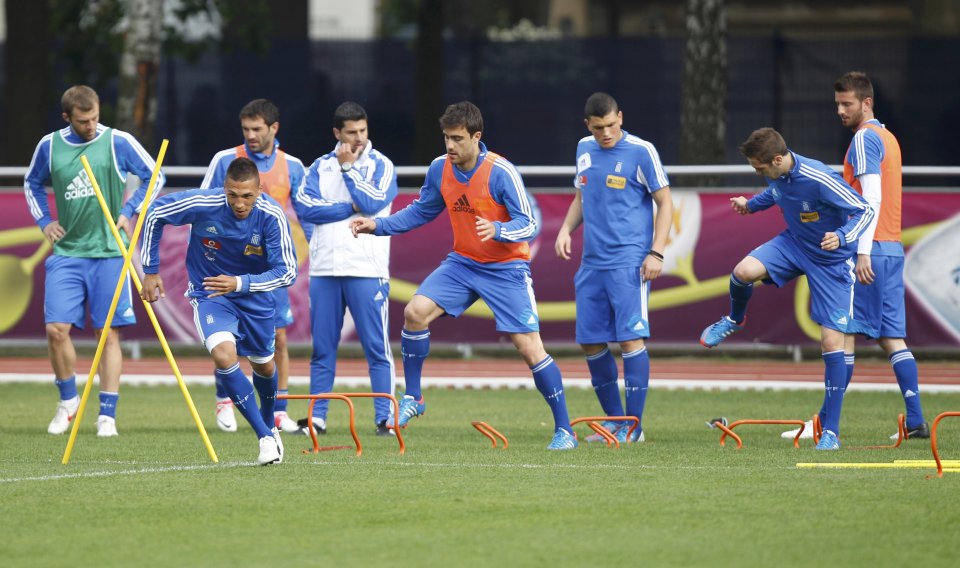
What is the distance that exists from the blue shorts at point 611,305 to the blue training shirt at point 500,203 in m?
0.59

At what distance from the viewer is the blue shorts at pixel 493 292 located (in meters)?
9.93

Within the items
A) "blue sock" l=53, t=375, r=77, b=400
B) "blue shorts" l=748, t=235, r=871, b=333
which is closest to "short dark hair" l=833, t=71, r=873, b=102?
"blue shorts" l=748, t=235, r=871, b=333

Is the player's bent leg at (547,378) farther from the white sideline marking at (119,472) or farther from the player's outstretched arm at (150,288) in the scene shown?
the player's outstretched arm at (150,288)

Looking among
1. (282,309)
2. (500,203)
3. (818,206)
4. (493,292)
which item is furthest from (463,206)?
(818,206)

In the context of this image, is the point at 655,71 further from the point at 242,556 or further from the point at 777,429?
the point at 242,556

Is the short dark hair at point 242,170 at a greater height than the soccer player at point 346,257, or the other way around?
the short dark hair at point 242,170

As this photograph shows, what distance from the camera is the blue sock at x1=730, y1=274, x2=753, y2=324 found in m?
10.3

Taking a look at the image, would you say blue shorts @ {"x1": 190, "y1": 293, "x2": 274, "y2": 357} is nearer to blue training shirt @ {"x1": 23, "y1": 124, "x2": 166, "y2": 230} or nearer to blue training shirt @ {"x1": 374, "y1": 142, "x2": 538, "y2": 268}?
blue training shirt @ {"x1": 374, "y1": 142, "x2": 538, "y2": 268}

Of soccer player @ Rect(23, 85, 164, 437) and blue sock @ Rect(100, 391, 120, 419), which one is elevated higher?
soccer player @ Rect(23, 85, 164, 437)

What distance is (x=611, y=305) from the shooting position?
1045 centimetres

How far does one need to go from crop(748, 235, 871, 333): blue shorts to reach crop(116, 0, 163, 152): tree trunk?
9532 mm

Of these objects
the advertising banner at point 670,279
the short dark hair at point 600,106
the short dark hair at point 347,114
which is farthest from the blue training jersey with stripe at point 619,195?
the advertising banner at point 670,279

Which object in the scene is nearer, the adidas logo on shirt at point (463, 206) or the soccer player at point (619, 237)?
the adidas logo on shirt at point (463, 206)

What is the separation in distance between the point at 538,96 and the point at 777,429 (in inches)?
390
